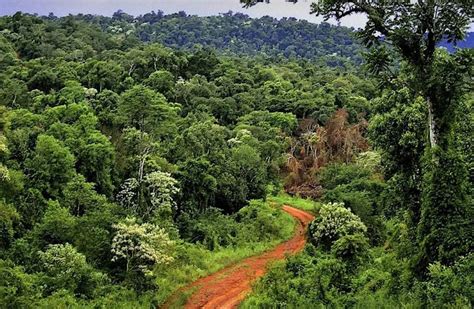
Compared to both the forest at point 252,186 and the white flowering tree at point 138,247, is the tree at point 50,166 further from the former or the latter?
the white flowering tree at point 138,247

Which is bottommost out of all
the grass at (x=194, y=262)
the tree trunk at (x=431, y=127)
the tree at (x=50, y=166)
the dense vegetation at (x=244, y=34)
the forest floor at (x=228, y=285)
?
the forest floor at (x=228, y=285)

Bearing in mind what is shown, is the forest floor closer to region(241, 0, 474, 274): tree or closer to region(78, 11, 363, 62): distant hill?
region(241, 0, 474, 274): tree

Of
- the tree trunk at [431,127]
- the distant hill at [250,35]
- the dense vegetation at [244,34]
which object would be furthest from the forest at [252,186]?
the distant hill at [250,35]

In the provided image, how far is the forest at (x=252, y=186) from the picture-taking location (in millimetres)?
10250

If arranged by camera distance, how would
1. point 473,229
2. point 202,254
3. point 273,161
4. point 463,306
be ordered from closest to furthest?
point 463,306 < point 473,229 < point 202,254 < point 273,161

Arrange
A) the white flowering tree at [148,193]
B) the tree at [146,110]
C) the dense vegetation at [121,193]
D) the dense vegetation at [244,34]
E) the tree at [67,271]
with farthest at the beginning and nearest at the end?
1. the dense vegetation at [244,34]
2. the tree at [146,110]
3. the white flowering tree at [148,193]
4. the dense vegetation at [121,193]
5. the tree at [67,271]

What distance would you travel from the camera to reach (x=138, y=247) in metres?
17.0

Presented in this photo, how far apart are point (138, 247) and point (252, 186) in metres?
13.9

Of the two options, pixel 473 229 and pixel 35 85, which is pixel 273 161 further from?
pixel 473 229

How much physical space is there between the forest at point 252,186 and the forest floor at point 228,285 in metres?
0.32

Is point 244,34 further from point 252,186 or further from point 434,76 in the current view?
point 434,76

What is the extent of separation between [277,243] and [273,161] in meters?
10.9

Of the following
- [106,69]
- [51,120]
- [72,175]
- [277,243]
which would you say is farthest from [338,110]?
[72,175]

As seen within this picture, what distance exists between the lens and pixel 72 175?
2122cm
